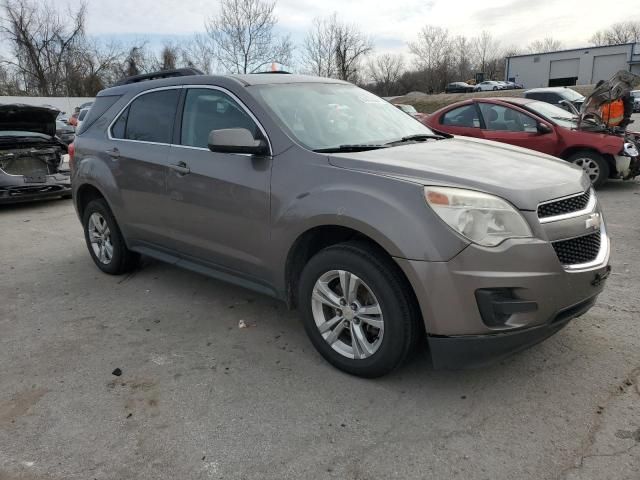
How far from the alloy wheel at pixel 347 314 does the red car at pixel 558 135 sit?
20.5ft

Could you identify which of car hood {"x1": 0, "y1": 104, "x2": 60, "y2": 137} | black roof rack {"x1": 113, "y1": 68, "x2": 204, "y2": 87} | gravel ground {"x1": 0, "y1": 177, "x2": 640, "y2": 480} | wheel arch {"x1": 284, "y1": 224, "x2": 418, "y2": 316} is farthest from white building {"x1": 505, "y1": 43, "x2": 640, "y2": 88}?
wheel arch {"x1": 284, "y1": 224, "x2": 418, "y2": 316}

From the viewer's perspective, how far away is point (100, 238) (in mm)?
5156

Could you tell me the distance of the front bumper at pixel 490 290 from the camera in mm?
2498

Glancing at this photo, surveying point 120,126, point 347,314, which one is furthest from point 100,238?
point 347,314

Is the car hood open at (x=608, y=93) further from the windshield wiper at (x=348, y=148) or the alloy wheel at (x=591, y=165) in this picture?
the windshield wiper at (x=348, y=148)

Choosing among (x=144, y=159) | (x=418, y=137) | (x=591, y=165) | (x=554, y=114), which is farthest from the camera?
(x=554, y=114)

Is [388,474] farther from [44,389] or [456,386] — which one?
[44,389]

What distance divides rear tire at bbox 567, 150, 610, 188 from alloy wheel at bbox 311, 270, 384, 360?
6652mm

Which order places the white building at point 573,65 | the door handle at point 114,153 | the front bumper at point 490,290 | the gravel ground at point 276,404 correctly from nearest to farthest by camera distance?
the gravel ground at point 276,404 → the front bumper at point 490,290 → the door handle at point 114,153 → the white building at point 573,65

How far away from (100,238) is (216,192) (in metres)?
2.19

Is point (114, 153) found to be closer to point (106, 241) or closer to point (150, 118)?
point (150, 118)

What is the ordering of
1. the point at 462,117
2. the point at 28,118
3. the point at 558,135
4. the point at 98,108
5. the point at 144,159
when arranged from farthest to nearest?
the point at 462,117
the point at 28,118
the point at 558,135
the point at 98,108
the point at 144,159

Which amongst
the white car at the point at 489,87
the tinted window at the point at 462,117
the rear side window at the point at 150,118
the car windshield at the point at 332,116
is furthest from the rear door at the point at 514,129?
the white car at the point at 489,87

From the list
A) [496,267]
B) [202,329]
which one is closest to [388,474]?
[496,267]
